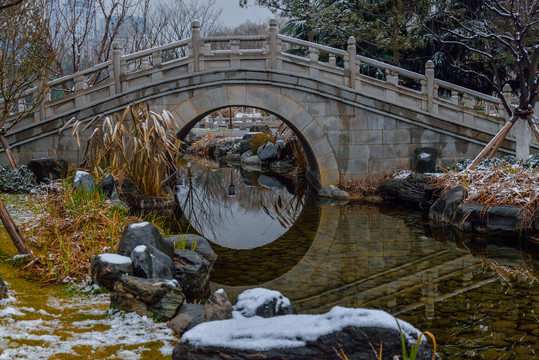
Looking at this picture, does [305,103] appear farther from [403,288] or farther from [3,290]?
[3,290]


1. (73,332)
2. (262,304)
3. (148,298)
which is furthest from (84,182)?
(262,304)

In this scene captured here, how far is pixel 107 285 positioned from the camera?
5914 millimetres

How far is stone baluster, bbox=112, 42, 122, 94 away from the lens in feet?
44.5

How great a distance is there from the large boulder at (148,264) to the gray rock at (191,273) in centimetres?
48

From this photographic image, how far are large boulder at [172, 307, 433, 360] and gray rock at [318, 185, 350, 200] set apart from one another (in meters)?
10.4

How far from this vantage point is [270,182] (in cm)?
1814

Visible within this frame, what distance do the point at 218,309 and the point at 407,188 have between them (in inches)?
349

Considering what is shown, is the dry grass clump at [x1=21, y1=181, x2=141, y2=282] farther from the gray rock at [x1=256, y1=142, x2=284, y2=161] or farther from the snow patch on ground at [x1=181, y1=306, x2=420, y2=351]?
the gray rock at [x1=256, y1=142, x2=284, y2=161]

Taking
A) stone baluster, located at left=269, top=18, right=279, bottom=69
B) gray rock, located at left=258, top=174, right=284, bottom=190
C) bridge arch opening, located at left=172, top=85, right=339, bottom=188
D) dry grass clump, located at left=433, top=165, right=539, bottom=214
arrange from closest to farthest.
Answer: dry grass clump, located at left=433, top=165, right=539, bottom=214 → stone baluster, located at left=269, top=18, right=279, bottom=69 → bridge arch opening, located at left=172, top=85, right=339, bottom=188 → gray rock, located at left=258, top=174, right=284, bottom=190

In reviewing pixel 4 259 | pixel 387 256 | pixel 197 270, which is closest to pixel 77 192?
pixel 4 259

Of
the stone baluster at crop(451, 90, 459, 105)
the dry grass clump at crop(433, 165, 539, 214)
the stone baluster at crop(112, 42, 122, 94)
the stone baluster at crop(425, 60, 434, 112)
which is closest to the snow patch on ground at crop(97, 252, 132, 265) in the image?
the dry grass clump at crop(433, 165, 539, 214)

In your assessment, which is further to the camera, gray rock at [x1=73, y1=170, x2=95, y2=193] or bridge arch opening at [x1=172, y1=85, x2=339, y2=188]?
bridge arch opening at [x1=172, y1=85, x2=339, y2=188]

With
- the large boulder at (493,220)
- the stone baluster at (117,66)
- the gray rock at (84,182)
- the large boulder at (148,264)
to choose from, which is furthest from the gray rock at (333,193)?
the large boulder at (148,264)

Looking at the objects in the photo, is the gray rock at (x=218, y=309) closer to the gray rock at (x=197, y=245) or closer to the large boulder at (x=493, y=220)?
the gray rock at (x=197, y=245)
